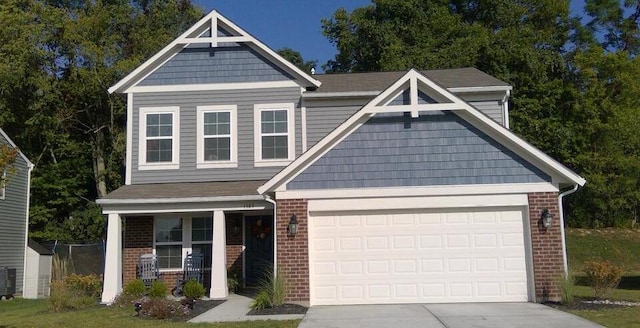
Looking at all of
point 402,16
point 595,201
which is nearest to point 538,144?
point 595,201

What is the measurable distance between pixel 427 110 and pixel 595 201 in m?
22.0

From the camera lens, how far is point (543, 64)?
33281 millimetres

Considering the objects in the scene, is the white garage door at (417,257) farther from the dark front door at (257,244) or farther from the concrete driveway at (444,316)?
the dark front door at (257,244)

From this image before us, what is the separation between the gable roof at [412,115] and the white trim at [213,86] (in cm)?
466

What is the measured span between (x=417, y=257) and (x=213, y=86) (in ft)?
25.8

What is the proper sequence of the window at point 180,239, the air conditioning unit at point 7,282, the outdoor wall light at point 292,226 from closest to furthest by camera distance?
the outdoor wall light at point 292,226 < the window at point 180,239 < the air conditioning unit at point 7,282

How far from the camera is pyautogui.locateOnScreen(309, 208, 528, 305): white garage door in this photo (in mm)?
12883

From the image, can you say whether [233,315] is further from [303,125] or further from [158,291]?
[303,125]

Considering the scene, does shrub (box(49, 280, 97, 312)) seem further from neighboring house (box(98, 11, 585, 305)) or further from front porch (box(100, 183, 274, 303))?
neighboring house (box(98, 11, 585, 305))

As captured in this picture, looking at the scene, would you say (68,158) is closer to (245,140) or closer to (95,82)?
(95,82)

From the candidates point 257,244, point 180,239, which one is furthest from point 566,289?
point 180,239

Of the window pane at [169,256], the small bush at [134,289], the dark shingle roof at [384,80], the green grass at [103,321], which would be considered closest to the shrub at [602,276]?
the dark shingle roof at [384,80]

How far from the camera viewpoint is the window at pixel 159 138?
17031 mm

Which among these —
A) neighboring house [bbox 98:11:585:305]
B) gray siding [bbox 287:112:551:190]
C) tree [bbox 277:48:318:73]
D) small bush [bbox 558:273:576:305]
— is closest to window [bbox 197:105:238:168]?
neighboring house [bbox 98:11:585:305]
